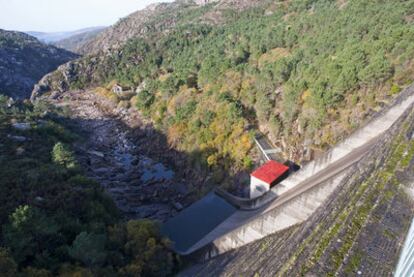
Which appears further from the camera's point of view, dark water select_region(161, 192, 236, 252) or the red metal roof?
the red metal roof


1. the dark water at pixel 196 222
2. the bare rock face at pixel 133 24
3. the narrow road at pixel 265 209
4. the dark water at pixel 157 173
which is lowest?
the dark water at pixel 157 173

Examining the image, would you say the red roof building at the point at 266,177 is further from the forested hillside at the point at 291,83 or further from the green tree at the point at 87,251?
the green tree at the point at 87,251

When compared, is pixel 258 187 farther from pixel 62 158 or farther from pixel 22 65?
pixel 22 65

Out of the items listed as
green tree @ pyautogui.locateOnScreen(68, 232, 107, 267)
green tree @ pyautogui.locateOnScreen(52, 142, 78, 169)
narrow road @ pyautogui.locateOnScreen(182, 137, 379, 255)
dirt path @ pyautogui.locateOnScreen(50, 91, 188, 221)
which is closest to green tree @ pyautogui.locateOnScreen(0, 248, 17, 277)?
green tree @ pyautogui.locateOnScreen(68, 232, 107, 267)

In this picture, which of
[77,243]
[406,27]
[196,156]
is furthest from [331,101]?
[77,243]

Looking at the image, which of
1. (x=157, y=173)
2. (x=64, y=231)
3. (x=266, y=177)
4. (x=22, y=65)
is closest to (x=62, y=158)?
(x=157, y=173)

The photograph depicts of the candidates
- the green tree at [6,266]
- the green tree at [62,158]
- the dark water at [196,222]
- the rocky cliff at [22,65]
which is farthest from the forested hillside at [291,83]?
the rocky cliff at [22,65]

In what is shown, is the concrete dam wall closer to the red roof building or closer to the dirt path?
the red roof building
